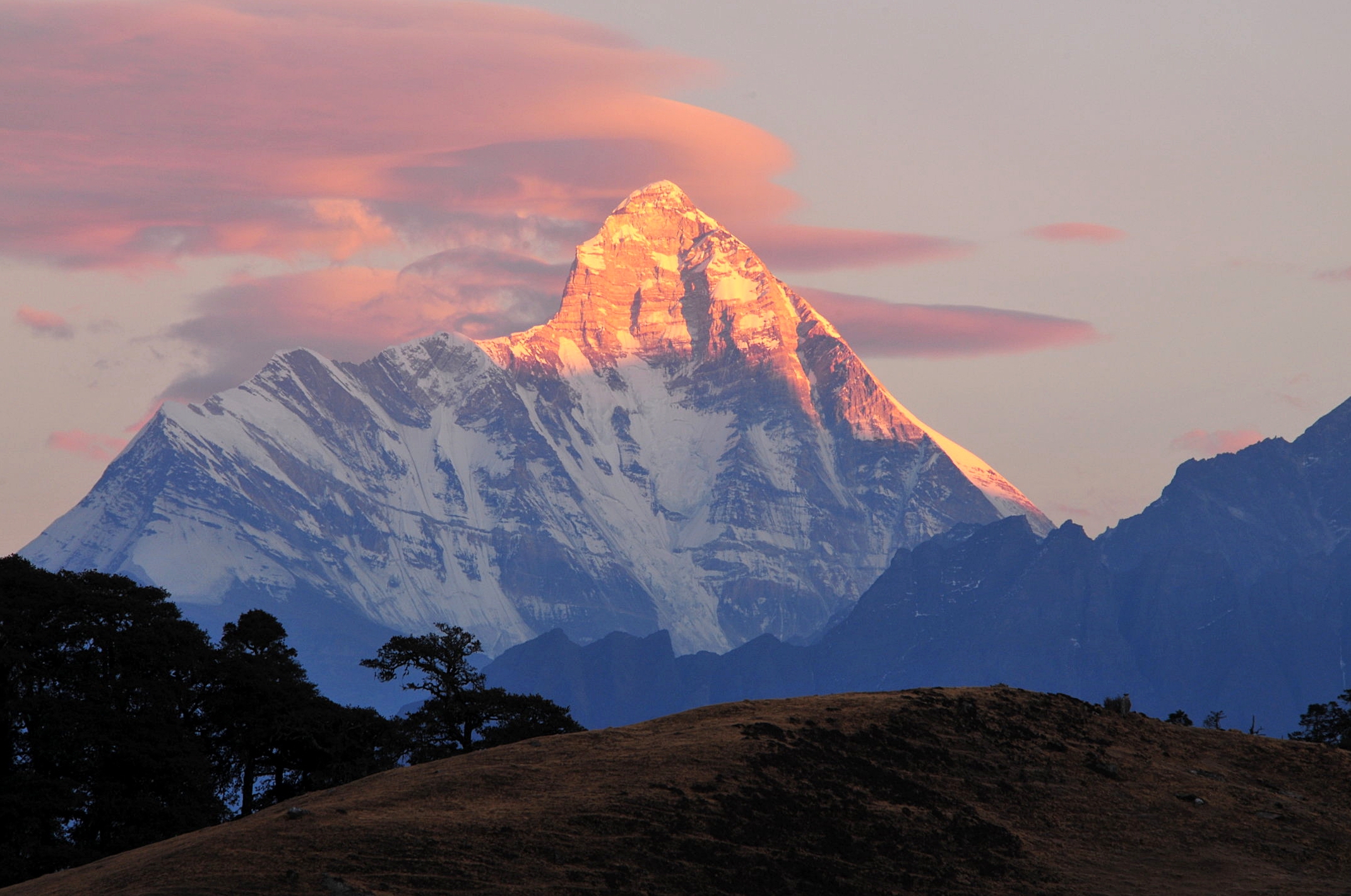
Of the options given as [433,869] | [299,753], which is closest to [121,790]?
[299,753]

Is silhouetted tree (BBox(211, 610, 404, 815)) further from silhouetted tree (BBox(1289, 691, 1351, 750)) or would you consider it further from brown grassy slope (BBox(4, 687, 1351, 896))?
silhouetted tree (BBox(1289, 691, 1351, 750))

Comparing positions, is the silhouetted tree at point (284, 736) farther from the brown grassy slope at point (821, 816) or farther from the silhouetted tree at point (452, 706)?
the brown grassy slope at point (821, 816)

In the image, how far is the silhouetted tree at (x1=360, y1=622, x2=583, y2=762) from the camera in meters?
118

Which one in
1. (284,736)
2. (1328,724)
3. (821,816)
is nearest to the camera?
(821,816)

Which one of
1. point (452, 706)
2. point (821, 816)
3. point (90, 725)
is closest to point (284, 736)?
point (452, 706)

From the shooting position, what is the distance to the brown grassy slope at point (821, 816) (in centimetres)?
6819

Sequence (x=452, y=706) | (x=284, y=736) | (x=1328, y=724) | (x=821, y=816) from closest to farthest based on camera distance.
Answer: (x=821, y=816) < (x=284, y=736) < (x=452, y=706) < (x=1328, y=724)

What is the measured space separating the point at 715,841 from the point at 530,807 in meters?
7.74

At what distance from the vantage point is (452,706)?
392 feet

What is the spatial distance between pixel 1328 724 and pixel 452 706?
76.5 m

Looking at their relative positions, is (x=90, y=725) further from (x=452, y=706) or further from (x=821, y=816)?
(x=821, y=816)

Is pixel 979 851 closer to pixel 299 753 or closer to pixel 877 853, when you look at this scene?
pixel 877 853

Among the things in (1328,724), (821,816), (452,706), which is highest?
(1328,724)

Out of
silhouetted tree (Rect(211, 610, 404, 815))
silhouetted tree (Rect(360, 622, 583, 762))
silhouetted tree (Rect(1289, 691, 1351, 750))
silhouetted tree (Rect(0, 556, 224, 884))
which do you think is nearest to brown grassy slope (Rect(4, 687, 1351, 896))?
silhouetted tree (Rect(0, 556, 224, 884))
